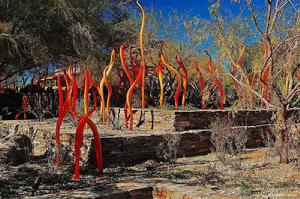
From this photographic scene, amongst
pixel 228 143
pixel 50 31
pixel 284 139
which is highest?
pixel 50 31

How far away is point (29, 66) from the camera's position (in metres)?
16.1

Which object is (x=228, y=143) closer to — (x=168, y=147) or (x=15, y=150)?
(x=168, y=147)

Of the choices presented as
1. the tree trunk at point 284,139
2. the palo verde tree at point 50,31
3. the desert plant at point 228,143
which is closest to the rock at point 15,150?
the desert plant at point 228,143

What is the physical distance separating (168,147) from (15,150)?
293 cm

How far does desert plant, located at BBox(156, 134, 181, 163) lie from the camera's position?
9.34 meters

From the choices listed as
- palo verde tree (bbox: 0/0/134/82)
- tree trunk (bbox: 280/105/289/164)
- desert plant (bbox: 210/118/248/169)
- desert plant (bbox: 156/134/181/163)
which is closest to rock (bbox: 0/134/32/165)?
desert plant (bbox: 156/134/181/163)

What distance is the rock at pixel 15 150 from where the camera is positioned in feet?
27.9

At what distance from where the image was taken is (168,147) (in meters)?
9.74

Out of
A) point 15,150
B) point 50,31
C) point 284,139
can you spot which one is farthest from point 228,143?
point 50,31

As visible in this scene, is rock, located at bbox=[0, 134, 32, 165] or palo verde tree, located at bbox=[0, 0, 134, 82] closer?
rock, located at bbox=[0, 134, 32, 165]

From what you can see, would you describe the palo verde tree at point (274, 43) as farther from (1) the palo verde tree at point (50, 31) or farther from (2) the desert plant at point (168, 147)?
(1) the palo verde tree at point (50, 31)

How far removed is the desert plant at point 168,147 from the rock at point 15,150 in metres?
Answer: 2.43

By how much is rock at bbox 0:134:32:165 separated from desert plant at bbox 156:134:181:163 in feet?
7.96

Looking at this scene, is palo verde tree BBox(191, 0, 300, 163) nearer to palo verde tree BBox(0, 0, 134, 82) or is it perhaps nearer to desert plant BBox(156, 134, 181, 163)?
desert plant BBox(156, 134, 181, 163)
